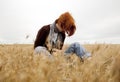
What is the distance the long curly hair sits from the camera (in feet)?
11.8

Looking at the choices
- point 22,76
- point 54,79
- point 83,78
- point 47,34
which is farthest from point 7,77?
point 47,34

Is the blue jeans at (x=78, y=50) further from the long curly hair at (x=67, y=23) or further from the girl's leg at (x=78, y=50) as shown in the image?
the long curly hair at (x=67, y=23)

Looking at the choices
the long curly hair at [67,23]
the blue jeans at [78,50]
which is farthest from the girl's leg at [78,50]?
the long curly hair at [67,23]

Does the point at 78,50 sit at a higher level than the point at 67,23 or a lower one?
lower

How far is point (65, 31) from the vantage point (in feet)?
12.2

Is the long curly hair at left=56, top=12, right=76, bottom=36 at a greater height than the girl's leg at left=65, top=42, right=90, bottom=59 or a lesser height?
greater

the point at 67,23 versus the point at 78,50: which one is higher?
the point at 67,23

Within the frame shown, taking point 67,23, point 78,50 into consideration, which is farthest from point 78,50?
point 67,23

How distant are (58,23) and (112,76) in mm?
2068

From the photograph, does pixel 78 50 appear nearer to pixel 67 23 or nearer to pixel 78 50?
pixel 78 50

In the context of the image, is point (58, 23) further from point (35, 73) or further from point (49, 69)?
point (35, 73)

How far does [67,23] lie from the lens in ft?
11.8

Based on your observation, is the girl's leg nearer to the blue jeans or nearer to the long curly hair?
the blue jeans

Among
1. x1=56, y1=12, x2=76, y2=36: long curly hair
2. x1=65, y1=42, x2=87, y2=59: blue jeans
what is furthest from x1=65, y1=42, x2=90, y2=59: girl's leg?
x1=56, y1=12, x2=76, y2=36: long curly hair
